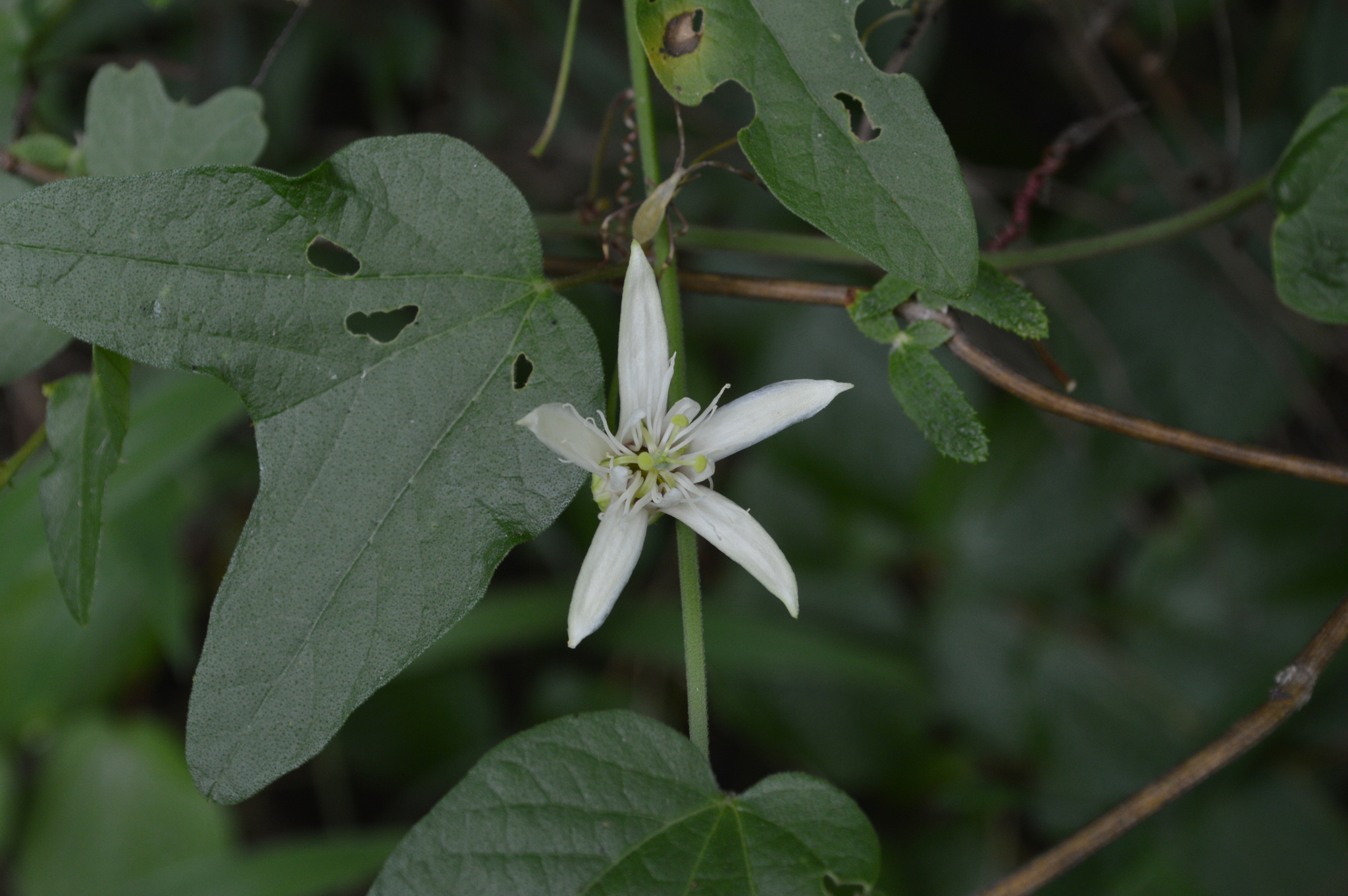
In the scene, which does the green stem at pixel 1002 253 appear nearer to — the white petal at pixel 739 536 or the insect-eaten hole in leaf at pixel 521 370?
the insect-eaten hole in leaf at pixel 521 370

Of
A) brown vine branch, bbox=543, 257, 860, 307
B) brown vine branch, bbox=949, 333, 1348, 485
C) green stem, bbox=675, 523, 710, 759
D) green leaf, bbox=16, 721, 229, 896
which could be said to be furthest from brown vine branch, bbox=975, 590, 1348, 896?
green leaf, bbox=16, 721, 229, 896

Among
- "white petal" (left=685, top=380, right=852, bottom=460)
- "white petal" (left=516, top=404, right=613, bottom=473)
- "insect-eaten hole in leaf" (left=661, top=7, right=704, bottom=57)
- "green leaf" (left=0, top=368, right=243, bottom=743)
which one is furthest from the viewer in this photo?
"green leaf" (left=0, top=368, right=243, bottom=743)

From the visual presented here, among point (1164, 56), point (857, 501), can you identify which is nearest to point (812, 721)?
point (857, 501)

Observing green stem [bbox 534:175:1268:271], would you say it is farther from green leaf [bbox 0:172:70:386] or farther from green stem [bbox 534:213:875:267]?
green leaf [bbox 0:172:70:386]

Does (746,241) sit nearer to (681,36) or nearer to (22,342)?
(681,36)

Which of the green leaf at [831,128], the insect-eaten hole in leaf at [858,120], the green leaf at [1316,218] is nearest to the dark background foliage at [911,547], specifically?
the insect-eaten hole in leaf at [858,120]

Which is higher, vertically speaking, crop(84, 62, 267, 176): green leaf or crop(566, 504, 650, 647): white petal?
crop(84, 62, 267, 176): green leaf

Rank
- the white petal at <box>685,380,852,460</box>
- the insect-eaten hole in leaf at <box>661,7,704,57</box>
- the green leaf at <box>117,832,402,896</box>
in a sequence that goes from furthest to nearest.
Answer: the green leaf at <box>117,832,402,896</box> < the insect-eaten hole in leaf at <box>661,7,704,57</box> < the white petal at <box>685,380,852,460</box>

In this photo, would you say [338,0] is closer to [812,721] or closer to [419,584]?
[419,584]
